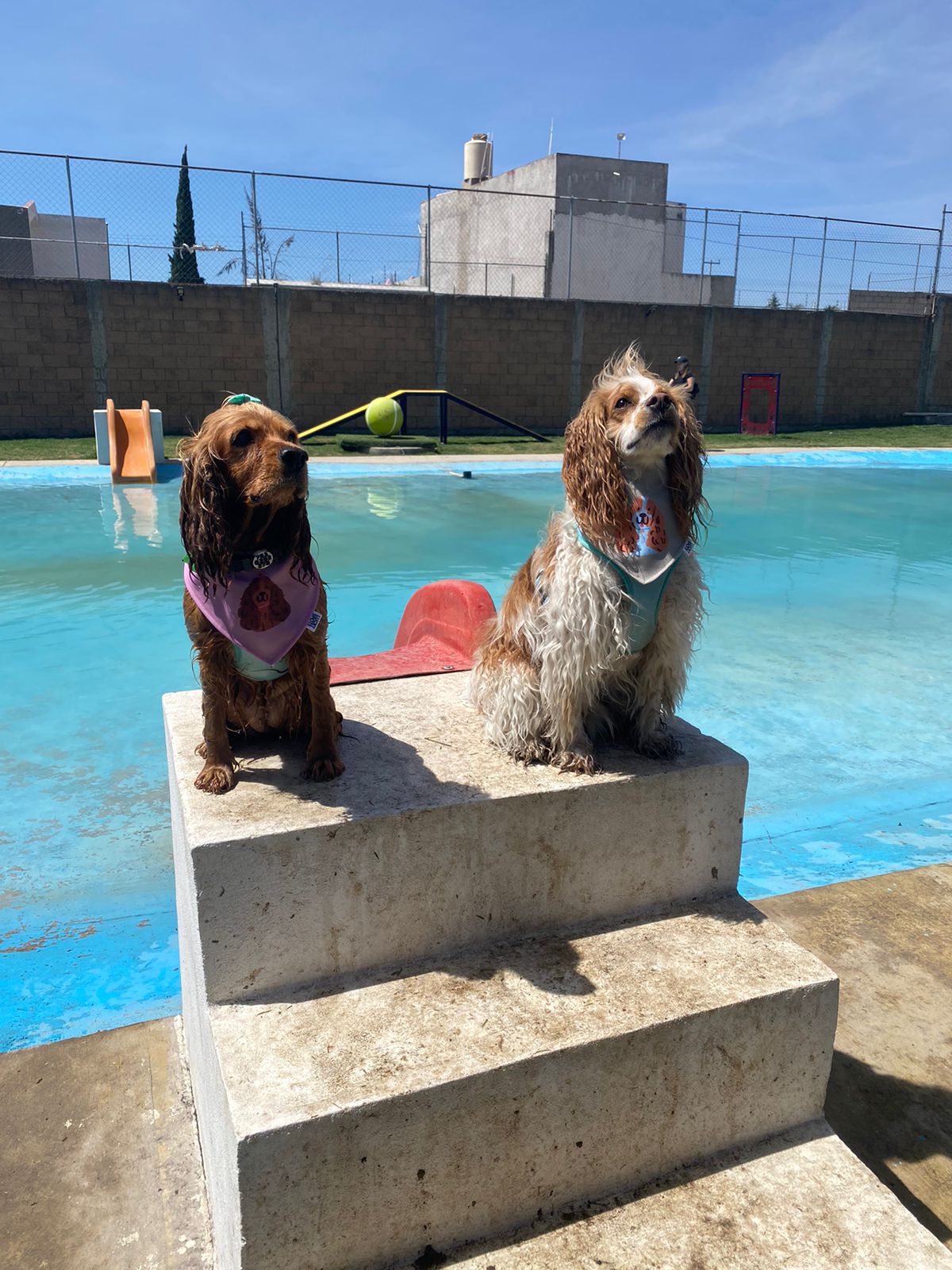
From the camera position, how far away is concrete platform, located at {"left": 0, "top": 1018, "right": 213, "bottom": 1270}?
251 cm

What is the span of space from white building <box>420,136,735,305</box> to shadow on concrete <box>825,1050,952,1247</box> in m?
28.6

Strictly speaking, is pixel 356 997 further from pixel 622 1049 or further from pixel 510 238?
pixel 510 238

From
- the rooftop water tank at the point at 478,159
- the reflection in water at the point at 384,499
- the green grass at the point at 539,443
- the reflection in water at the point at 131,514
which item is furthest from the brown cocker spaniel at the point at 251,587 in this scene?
the rooftop water tank at the point at 478,159

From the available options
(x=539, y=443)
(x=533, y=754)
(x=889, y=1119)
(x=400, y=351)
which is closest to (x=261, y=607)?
(x=533, y=754)

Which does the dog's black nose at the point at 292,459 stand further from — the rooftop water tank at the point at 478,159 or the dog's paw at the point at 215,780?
the rooftop water tank at the point at 478,159

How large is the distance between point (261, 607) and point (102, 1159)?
A: 5.84 ft

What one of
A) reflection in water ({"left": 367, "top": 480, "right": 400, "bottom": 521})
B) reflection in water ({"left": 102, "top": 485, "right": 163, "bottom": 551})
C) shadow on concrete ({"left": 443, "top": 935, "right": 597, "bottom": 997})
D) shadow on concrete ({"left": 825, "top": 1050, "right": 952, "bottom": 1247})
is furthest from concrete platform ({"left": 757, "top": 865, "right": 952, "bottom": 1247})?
reflection in water ({"left": 367, "top": 480, "right": 400, "bottom": 521})

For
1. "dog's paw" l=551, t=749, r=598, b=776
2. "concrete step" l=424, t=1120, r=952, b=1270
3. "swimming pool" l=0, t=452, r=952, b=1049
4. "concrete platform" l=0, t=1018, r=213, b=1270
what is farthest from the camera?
"swimming pool" l=0, t=452, r=952, b=1049

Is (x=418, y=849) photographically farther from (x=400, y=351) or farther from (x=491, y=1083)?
(x=400, y=351)

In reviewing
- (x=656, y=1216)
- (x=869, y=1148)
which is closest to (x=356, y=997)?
(x=656, y=1216)

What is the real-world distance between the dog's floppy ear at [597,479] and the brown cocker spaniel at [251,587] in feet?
2.87

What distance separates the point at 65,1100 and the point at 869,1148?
8.63 ft

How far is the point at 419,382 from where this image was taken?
2392cm

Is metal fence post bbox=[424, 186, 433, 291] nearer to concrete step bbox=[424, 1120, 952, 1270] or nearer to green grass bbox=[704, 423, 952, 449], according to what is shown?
green grass bbox=[704, 423, 952, 449]
